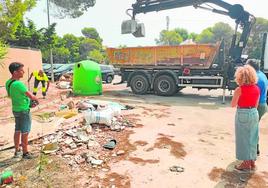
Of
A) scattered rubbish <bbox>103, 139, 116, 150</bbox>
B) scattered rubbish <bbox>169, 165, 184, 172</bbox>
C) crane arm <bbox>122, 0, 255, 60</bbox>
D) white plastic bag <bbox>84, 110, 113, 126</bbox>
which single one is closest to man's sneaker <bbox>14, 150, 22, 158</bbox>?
scattered rubbish <bbox>103, 139, 116, 150</bbox>

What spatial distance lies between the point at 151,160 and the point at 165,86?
8.52 meters

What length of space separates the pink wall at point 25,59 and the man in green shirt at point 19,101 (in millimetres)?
14354

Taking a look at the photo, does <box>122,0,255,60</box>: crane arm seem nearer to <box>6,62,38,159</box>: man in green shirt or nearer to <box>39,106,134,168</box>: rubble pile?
<box>39,106,134,168</box>: rubble pile

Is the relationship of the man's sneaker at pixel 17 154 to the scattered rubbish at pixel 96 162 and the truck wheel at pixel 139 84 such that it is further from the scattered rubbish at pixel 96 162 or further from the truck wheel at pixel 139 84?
the truck wheel at pixel 139 84

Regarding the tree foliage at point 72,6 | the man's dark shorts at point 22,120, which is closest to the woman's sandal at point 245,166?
the man's dark shorts at point 22,120

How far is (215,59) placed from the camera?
488 inches

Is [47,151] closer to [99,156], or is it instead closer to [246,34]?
[99,156]

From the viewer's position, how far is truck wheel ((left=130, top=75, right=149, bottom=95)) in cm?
1377

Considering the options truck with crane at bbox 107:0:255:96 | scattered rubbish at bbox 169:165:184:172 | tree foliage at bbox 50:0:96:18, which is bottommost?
scattered rubbish at bbox 169:165:184:172

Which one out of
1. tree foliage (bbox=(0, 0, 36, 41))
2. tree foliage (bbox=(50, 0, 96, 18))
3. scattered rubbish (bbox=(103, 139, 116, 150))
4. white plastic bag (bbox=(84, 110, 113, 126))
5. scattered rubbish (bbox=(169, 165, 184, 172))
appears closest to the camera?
scattered rubbish (bbox=(169, 165, 184, 172))

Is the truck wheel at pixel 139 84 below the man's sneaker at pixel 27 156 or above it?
above

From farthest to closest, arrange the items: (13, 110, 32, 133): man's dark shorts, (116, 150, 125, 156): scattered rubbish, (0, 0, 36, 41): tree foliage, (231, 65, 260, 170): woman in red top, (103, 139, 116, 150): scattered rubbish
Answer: (0, 0, 36, 41): tree foliage < (103, 139, 116, 150): scattered rubbish < (116, 150, 125, 156): scattered rubbish < (13, 110, 32, 133): man's dark shorts < (231, 65, 260, 170): woman in red top

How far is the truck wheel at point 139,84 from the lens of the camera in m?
13.8

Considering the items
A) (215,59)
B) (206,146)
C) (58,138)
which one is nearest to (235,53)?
(215,59)
